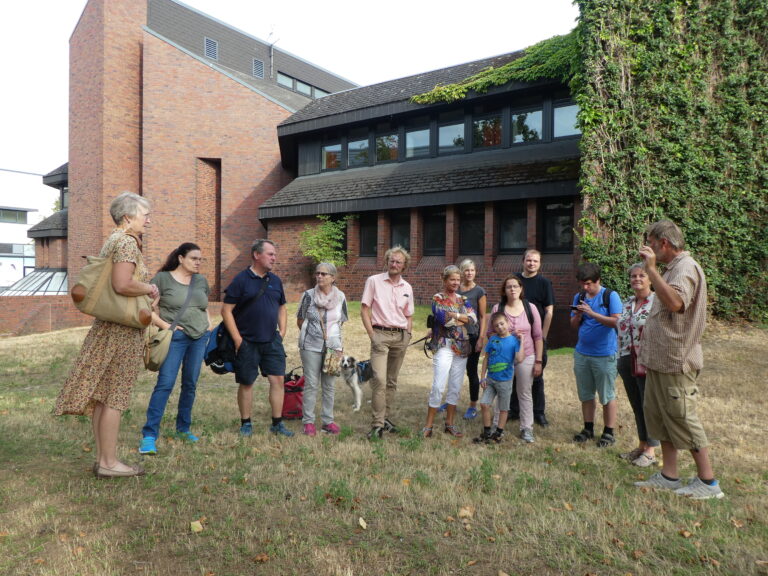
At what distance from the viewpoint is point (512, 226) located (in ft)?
51.6

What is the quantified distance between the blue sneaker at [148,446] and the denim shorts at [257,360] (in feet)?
3.15

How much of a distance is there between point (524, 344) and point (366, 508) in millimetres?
2734

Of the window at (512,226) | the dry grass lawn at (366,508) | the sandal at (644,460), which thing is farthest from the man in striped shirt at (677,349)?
the window at (512,226)

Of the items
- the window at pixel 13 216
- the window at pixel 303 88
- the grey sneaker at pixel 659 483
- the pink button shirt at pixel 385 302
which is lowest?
the grey sneaker at pixel 659 483

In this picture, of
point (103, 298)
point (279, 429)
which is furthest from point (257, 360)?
point (103, 298)

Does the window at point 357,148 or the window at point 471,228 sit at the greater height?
the window at point 357,148

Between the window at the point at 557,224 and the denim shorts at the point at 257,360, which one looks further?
the window at the point at 557,224

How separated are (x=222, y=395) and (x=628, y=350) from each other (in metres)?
5.76

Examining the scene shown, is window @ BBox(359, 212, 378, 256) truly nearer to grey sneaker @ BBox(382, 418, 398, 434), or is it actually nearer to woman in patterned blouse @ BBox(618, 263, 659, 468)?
grey sneaker @ BBox(382, 418, 398, 434)

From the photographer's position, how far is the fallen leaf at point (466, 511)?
3672 millimetres

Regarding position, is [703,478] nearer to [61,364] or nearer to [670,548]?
[670,548]

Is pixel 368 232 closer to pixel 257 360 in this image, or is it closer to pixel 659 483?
pixel 257 360

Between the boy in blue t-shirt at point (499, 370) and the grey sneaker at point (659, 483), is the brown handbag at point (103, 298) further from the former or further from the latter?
the grey sneaker at point (659, 483)

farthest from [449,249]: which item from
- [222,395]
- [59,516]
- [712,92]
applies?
[59,516]
